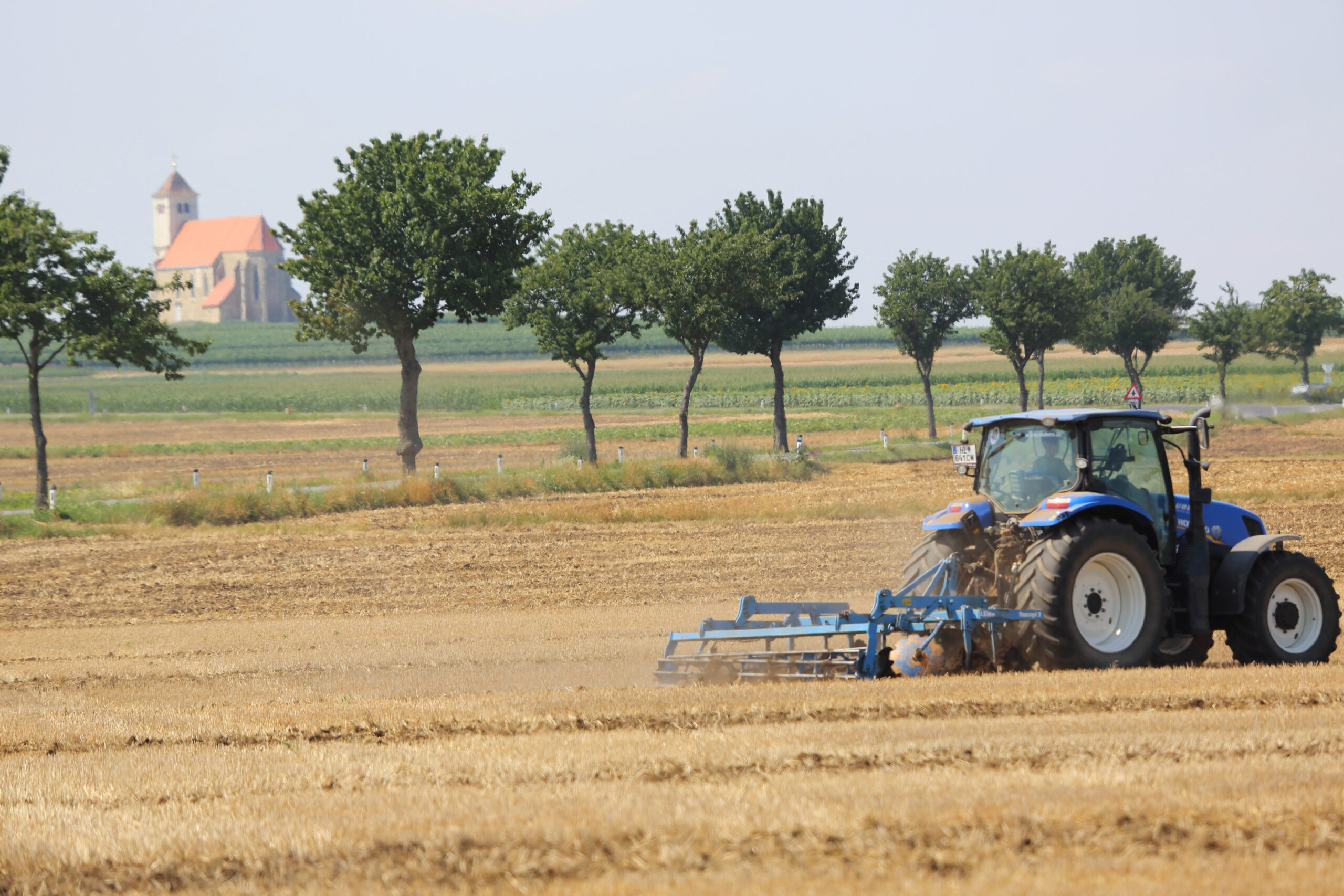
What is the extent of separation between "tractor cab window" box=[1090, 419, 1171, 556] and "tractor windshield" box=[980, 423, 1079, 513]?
244 mm

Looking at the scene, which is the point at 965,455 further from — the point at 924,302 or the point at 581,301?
the point at 924,302

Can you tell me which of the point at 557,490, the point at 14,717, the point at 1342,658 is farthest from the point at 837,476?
the point at 14,717

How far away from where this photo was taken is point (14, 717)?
9.53m

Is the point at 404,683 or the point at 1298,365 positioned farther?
the point at 1298,365

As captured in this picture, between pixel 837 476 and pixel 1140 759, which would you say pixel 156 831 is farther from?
pixel 837 476

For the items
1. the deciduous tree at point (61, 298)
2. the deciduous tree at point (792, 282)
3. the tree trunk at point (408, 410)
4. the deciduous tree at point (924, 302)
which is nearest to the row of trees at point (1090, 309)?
the deciduous tree at point (924, 302)

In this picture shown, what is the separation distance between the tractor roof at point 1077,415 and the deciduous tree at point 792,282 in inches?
1399

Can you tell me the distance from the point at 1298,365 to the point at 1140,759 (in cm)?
8321

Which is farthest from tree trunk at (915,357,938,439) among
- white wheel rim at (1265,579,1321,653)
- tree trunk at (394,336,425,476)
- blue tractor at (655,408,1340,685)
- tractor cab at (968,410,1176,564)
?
tractor cab at (968,410,1176,564)

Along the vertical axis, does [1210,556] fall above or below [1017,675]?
above

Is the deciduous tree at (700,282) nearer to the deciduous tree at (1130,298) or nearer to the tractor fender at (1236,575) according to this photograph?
the deciduous tree at (1130,298)

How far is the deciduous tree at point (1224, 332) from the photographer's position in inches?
2798

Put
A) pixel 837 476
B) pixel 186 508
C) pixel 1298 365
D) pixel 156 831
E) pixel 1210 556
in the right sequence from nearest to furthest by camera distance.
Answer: pixel 156 831 → pixel 1210 556 → pixel 186 508 → pixel 837 476 → pixel 1298 365

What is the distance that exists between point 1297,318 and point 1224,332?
781 centimetres
